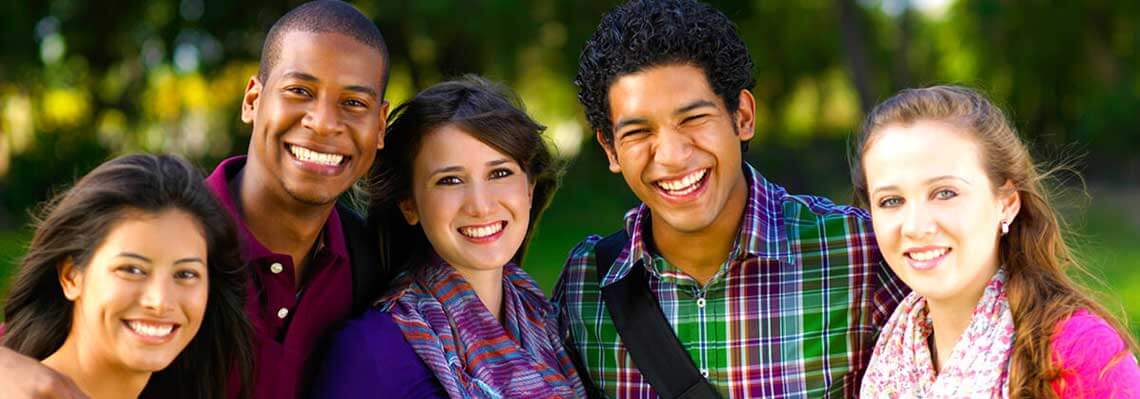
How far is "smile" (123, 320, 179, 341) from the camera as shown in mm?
2934

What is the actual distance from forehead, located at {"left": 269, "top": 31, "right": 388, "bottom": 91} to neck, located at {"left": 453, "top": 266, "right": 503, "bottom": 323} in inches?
25.6

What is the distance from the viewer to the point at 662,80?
11.8 ft

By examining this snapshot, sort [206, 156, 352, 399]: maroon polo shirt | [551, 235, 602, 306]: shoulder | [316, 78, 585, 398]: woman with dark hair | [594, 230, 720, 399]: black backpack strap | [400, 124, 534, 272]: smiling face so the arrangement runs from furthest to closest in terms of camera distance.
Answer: [551, 235, 602, 306]: shoulder
[594, 230, 720, 399]: black backpack strap
[400, 124, 534, 272]: smiling face
[206, 156, 352, 399]: maroon polo shirt
[316, 78, 585, 398]: woman with dark hair

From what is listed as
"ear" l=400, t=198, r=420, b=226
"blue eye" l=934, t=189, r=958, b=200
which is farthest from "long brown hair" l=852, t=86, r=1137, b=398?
"ear" l=400, t=198, r=420, b=226

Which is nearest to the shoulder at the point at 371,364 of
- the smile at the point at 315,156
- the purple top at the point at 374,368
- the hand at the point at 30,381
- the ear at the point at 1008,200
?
the purple top at the point at 374,368

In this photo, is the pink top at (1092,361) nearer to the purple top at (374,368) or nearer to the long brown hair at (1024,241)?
the long brown hair at (1024,241)

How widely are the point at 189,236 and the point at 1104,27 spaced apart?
57.5 ft

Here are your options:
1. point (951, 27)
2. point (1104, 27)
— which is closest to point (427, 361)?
point (1104, 27)

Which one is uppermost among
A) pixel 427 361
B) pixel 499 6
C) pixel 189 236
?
pixel 499 6

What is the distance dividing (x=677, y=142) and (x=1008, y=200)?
95cm

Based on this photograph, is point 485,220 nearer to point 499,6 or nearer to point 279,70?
point 279,70

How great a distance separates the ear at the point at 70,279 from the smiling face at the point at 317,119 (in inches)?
28.8

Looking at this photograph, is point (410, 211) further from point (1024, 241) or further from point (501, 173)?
point (1024, 241)

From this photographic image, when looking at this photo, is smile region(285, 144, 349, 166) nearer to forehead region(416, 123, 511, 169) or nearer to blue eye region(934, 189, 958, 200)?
forehead region(416, 123, 511, 169)
